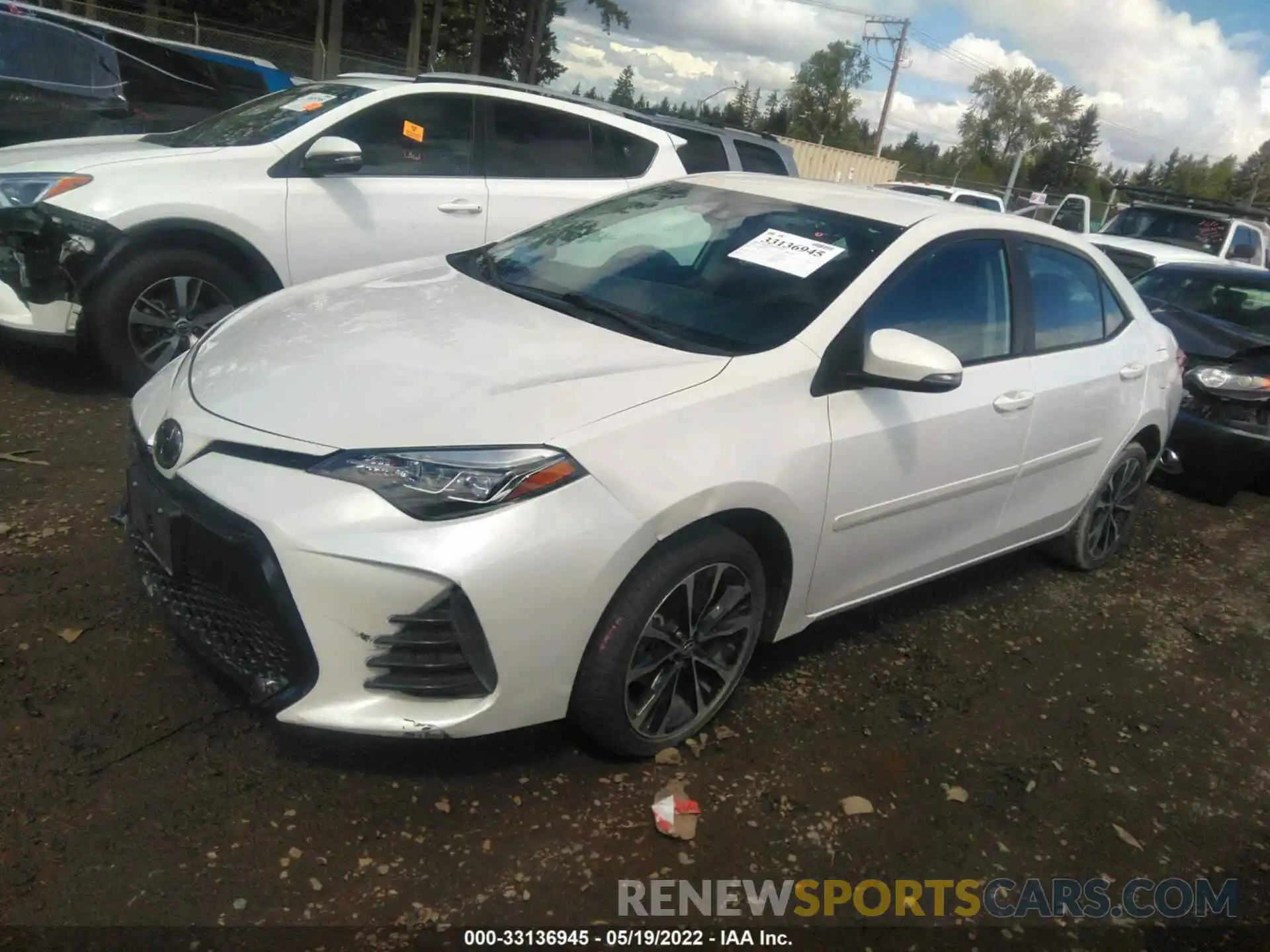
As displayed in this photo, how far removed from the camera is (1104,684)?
3908 millimetres

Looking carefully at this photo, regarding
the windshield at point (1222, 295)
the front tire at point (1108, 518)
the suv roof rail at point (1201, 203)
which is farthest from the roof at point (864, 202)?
the suv roof rail at point (1201, 203)

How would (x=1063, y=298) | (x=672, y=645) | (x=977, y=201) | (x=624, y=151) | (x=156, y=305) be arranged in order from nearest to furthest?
(x=672, y=645) < (x=1063, y=298) < (x=156, y=305) < (x=624, y=151) < (x=977, y=201)

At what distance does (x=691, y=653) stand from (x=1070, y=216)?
1760cm

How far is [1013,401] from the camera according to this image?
12.0 ft

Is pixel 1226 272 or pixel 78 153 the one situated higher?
pixel 1226 272

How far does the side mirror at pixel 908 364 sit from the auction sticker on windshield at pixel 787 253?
16.2 inches

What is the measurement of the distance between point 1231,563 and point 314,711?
201 inches

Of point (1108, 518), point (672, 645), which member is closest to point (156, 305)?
point (672, 645)

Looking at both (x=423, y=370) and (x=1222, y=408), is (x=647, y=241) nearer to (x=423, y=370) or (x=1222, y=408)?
(x=423, y=370)

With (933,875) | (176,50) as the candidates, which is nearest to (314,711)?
(933,875)

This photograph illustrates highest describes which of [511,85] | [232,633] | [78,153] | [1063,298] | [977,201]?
[511,85]

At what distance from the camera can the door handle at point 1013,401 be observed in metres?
3.60

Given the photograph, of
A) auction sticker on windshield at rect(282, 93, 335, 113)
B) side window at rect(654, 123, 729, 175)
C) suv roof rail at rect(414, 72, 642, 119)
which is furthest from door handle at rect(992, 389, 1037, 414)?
side window at rect(654, 123, 729, 175)

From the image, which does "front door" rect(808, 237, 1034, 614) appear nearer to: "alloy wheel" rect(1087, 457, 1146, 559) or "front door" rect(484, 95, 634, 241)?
"alloy wheel" rect(1087, 457, 1146, 559)
